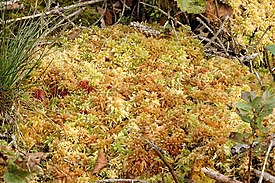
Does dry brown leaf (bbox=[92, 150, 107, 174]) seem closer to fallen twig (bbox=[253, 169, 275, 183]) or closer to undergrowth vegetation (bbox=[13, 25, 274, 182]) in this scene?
undergrowth vegetation (bbox=[13, 25, 274, 182])

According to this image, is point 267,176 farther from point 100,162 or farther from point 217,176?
point 100,162

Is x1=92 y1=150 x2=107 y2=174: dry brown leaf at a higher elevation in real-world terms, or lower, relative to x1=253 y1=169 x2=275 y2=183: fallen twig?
lower

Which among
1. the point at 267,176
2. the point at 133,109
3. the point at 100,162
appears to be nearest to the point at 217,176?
the point at 267,176

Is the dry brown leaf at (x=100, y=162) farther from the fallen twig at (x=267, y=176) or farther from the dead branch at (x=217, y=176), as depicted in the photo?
the fallen twig at (x=267, y=176)

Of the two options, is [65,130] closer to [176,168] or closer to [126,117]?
[126,117]

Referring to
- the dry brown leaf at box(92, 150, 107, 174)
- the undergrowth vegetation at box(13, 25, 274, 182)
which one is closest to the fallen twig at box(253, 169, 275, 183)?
the undergrowth vegetation at box(13, 25, 274, 182)

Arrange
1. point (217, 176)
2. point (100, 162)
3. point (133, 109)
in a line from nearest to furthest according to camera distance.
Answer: point (217, 176)
point (100, 162)
point (133, 109)

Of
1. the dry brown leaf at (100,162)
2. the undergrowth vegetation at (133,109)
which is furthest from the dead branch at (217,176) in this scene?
the dry brown leaf at (100,162)

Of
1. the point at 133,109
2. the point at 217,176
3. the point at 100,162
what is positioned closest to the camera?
the point at 217,176
